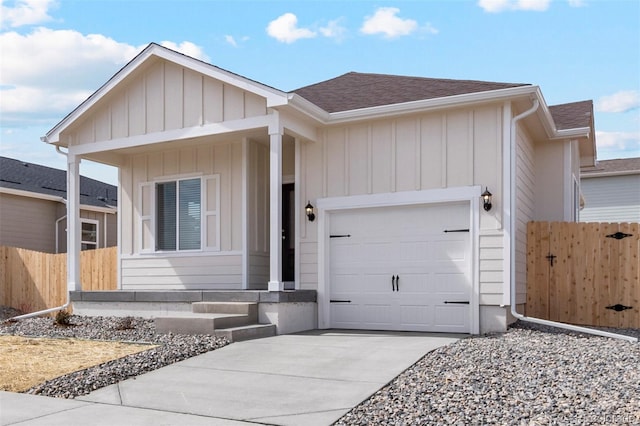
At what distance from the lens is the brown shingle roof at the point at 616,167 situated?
2266cm

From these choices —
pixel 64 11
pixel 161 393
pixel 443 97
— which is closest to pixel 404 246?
pixel 443 97

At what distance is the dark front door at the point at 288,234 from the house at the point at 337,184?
0.14 ft

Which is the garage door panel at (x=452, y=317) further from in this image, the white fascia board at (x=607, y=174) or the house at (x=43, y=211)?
the white fascia board at (x=607, y=174)

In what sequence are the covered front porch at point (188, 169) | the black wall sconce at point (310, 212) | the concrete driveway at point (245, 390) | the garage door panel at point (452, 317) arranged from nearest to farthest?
the concrete driveway at point (245, 390), the garage door panel at point (452, 317), the covered front porch at point (188, 169), the black wall sconce at point (310, 212)

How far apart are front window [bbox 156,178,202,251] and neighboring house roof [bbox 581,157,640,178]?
656 inches

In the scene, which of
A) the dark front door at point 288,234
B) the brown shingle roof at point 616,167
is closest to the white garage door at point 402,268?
the dark front door at point 288,234

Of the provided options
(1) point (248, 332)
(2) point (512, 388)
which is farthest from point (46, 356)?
(2) point (512, 388)

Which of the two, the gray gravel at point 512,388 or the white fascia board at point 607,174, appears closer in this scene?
the gray gravel at point 512,388

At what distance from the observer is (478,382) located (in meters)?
5.43

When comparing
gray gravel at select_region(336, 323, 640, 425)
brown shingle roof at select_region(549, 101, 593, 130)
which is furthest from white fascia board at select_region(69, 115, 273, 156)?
brown shingle roof at select_region(549, 101, 593, 130)

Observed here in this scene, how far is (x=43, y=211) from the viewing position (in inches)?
732

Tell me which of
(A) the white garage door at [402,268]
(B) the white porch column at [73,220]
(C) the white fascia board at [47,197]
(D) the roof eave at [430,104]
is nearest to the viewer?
(D) the roof eave at [430,104]

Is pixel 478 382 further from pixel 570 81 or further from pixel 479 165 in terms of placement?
pixel 570 81

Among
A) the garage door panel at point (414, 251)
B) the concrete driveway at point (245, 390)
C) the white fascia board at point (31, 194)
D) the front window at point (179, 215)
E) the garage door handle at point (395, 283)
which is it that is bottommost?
the concrete driveway at point (245, 390)
